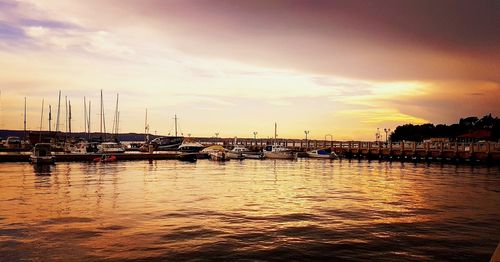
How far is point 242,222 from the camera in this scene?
933 inches

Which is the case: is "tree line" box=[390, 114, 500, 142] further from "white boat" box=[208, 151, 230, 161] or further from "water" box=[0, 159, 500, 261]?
"water" box=[0, 159, 500, 261]

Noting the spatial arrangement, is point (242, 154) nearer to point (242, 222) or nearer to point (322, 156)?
point (322, 156)

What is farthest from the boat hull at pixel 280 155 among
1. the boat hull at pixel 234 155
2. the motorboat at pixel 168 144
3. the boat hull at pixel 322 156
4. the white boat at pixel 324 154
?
the motorboat at pixel 168 144

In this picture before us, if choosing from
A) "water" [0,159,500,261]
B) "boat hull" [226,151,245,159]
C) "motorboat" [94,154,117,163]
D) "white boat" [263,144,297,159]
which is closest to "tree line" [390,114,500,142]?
"white boat" [263,144,297,159]

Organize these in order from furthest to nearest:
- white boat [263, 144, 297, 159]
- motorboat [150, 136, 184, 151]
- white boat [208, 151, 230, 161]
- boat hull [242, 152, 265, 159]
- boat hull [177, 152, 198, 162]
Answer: motorboat [150, 136, 184, 151], white boat [263, 144, 297, 159], boat hull [242, 152, 265, 159], white boat [208, 151, 230, 161], boat hull [177, 152, 198, 162]

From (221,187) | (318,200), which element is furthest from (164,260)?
(221,187)

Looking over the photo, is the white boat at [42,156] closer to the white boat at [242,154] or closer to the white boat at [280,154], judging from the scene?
the white boat at [242,154]

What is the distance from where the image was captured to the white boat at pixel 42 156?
64.8 metres

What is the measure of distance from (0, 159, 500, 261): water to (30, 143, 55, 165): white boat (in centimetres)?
2547

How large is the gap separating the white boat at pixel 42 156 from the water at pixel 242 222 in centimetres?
2547

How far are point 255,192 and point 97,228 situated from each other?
1755 centimetres

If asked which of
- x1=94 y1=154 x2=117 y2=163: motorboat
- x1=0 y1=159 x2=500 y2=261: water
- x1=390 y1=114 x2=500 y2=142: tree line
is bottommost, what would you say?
x1=0 y1=159 x2=500 y2=261: water

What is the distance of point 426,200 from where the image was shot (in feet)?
109

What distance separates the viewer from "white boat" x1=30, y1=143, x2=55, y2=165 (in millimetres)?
64812
